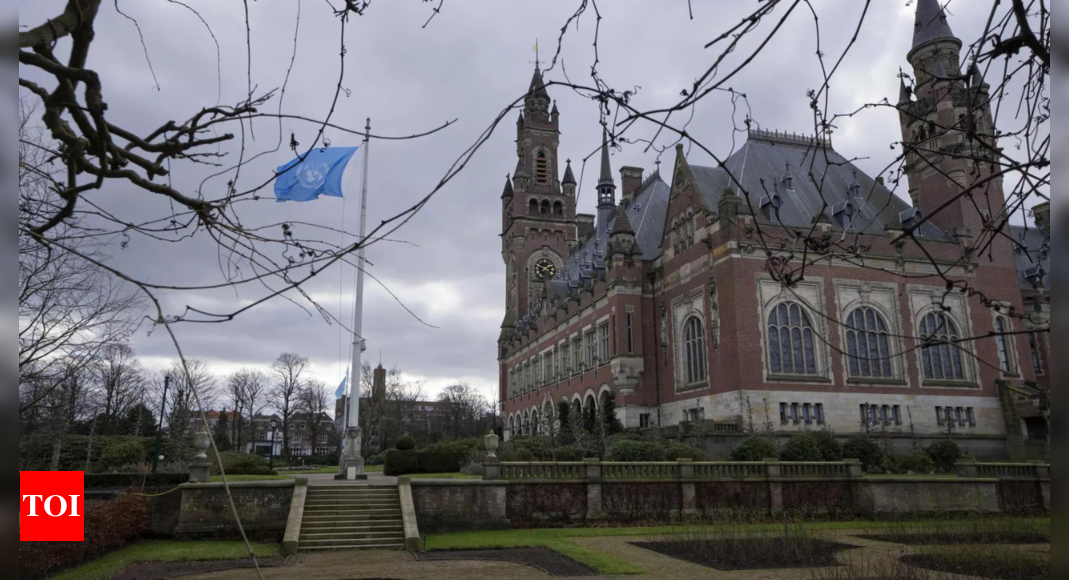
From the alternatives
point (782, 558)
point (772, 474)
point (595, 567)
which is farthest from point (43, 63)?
point (772, 474)

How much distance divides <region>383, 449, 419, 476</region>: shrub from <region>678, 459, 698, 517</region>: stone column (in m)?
16.1

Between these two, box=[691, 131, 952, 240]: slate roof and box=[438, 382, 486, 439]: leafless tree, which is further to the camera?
box=[438, 382, 486, 439]: leafless tree

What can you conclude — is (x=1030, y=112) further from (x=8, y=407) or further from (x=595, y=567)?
(x=595, y=567)

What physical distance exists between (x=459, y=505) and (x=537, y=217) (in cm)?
5283

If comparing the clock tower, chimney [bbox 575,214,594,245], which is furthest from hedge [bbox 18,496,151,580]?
chimney [bbox 575,214,594,245]

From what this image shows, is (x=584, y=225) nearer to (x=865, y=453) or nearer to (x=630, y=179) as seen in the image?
(x=630, y=179)

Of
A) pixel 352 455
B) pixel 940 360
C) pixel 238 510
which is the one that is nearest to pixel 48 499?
pixel 238 510

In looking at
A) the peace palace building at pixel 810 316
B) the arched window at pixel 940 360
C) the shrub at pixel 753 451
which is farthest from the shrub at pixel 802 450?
the arched window at pixel 940 360

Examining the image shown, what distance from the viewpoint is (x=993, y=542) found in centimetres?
1623

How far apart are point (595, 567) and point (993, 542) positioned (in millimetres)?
9703

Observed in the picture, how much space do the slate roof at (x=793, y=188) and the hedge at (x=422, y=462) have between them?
19.5 metres

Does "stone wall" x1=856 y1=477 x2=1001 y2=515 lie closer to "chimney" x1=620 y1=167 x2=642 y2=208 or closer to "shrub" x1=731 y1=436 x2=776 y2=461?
"shrub" x1=731 y1=436 x2=776 y2=461

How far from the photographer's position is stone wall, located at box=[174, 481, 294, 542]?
755 inches

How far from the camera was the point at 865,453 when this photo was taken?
31.6 m
